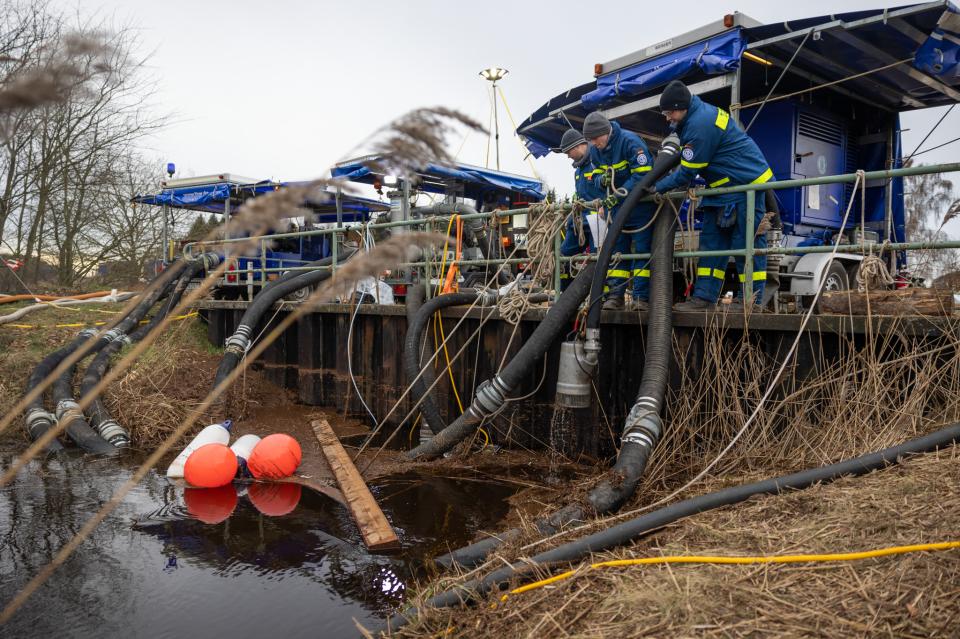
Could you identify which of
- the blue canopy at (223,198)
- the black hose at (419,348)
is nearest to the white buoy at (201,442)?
the black hose at (419,348)

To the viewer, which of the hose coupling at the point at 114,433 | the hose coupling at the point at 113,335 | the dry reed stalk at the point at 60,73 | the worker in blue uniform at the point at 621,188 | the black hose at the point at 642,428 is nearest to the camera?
the dry reed stalk at the point at 60,73

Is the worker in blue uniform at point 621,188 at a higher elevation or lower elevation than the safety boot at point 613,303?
higher

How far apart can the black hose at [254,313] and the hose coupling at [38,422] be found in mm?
1743

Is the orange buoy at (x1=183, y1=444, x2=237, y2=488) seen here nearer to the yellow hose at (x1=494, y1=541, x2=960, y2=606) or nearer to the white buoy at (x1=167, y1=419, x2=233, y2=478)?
the white buoy at (x1=167, y1=419, x2=233, y2=478)

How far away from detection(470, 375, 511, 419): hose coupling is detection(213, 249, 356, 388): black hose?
3.66 metres

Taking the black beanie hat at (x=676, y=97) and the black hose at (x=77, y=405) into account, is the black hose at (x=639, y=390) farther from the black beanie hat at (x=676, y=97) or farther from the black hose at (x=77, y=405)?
the black hose at (x=77, y=405)

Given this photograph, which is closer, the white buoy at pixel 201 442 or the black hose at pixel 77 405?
the white buoy at pixel 201 442

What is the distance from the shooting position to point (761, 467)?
4023 mm

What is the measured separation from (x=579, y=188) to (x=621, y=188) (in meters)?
0.66

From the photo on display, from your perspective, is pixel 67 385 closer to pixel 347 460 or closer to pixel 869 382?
pixel 347 460

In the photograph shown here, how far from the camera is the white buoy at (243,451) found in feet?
19.0

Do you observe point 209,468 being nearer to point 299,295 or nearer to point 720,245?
point 720,245

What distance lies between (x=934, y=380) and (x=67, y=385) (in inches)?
337

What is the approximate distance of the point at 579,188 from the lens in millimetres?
6066
